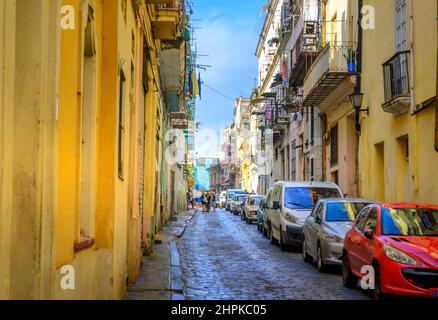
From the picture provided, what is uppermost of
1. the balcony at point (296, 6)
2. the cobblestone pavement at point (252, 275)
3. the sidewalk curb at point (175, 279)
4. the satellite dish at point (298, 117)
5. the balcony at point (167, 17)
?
the balcony at point (296, 6)

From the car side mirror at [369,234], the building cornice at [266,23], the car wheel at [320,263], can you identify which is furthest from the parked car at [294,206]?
the building cornice at [266,23]

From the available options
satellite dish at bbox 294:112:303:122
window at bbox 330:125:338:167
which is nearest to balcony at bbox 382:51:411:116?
window at bbox 330:125:338:167

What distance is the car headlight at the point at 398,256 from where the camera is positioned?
27.5ft

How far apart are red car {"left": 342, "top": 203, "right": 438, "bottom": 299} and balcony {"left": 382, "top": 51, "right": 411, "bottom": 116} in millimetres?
5496

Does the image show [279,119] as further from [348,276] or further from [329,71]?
[348,276]

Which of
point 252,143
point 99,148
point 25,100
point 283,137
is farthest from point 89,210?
point 252,143

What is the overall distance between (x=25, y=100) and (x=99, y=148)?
132 inches

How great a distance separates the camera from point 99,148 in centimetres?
816

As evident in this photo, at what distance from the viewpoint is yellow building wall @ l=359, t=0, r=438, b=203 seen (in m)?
14.3

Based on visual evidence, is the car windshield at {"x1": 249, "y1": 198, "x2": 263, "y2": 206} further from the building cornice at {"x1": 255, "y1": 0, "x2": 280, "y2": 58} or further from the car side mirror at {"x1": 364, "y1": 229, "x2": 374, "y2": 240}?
the car side mirror at {"x1": 364, "y1": 229, "x2": 374, "y2": 240}

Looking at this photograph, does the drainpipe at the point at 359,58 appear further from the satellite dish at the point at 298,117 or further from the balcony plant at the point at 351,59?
the satellite dish at the point at 298,117

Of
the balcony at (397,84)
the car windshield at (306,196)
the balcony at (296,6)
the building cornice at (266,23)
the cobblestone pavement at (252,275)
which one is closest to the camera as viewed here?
the cobblestone pavement at (252,275)

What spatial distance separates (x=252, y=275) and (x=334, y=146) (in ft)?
44.7
